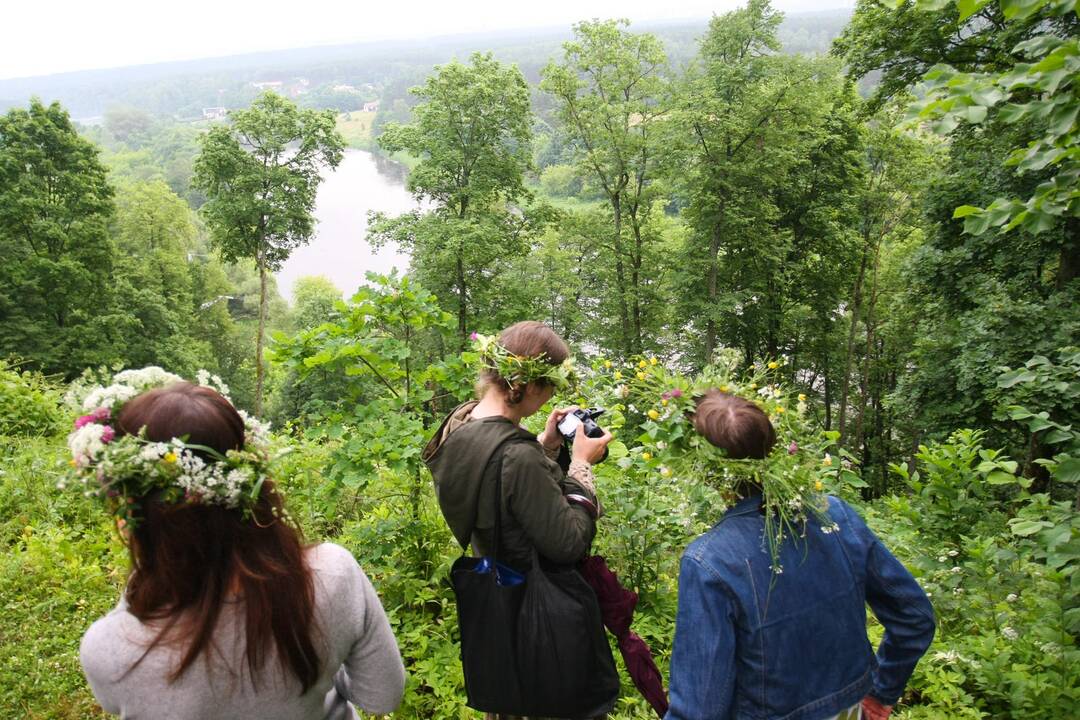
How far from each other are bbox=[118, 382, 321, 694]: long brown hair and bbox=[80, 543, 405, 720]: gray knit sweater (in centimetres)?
3

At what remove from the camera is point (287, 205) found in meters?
24.3

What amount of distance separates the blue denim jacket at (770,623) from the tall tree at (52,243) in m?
23.2

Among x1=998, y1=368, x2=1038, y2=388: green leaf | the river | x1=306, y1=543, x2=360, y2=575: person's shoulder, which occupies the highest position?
x1=306, y1=543, x2=360, y2=575: person's shoulder

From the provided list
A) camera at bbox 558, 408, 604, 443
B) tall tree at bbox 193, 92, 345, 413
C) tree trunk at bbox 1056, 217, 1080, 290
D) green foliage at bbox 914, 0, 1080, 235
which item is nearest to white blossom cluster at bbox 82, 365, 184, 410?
camera at bbox 558, 408, 604, 443

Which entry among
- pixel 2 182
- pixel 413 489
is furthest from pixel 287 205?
pixel 413 489

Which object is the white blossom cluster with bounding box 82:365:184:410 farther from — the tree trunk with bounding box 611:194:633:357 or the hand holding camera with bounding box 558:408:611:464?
the tree trunk with bounding box 611:194:633:357

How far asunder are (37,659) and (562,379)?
3.70m

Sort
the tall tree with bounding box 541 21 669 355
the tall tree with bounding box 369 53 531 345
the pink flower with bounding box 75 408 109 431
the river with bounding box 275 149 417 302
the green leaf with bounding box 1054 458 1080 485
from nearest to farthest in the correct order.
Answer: the pink flower with bounding box 75 408 109 431 → the green leaf with bounding box 1054 458 1080 485 → the tall tree with bounding box 369 53 531 345 → the tall tree with bounding box 541 21 669 355 → the river with bounding box 275 149 417 302

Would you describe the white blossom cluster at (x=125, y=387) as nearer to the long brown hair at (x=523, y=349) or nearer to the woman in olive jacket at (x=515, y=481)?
the woman in olive jacket at (x=515, y=481)

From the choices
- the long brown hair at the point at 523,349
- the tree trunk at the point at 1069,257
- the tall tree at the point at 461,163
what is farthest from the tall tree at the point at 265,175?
the long brown hair at the point at 523,349

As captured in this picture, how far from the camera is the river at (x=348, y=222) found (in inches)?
2913

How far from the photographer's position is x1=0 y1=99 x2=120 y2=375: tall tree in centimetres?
1905

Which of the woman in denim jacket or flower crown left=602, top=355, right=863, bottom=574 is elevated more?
flower crown left=602, top=355, right=863, bottom=574

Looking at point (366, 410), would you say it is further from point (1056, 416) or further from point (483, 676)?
point (1056, 416)
